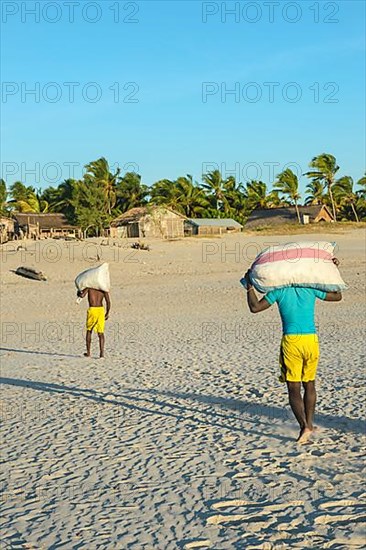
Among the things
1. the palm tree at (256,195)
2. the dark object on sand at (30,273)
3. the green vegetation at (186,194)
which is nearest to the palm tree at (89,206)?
the green vegetation at (186,194)

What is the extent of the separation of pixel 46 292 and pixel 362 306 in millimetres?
9972

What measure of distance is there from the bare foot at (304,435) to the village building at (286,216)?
61018mm

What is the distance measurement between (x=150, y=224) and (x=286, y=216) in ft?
62.6

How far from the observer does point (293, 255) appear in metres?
5.96

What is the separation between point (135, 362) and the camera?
11086 millimetres

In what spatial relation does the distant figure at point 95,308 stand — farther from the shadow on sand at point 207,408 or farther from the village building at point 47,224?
the village building at point 47,224

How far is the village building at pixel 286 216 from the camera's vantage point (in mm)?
67750

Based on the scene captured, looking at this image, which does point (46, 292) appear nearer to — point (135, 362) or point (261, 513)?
point (135, 362)

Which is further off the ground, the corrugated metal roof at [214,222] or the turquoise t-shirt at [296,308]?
the corrugated metal roof at [214,222]

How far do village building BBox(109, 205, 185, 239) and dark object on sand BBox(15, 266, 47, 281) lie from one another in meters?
28.7

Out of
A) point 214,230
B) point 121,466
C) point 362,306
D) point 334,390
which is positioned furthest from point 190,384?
point 214,230

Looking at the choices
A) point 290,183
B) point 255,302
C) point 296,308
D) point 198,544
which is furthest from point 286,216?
point 198,544

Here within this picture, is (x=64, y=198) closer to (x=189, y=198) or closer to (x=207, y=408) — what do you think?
(x=189, y=198)

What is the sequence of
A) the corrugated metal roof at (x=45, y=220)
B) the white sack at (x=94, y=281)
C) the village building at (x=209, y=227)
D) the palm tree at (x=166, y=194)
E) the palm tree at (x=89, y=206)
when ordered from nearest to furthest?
the white sack at (x=94, y=281)
the corrugated metal roof at (x=45, y=220)
the palm tree at (x=89, y=206)
the village building at (x=209, y=227)
the palm tree at (x=166, y=194)
